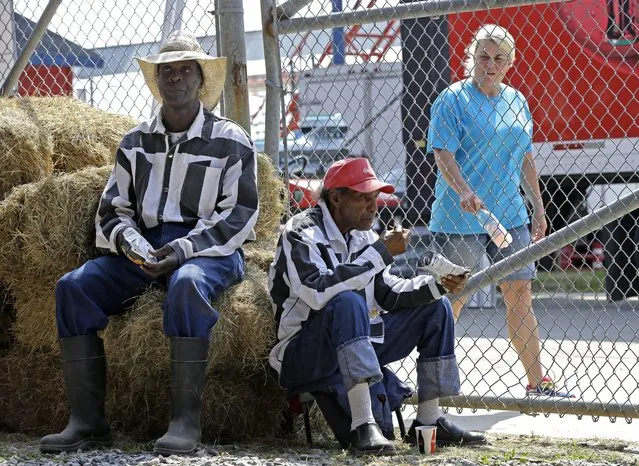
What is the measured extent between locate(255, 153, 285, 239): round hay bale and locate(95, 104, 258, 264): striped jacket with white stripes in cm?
38

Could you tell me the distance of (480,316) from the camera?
36.7 ft

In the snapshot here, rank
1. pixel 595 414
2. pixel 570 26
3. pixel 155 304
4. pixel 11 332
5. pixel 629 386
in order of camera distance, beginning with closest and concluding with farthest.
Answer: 1. pixel 155 304
2. pixel 595 414
3. pixel 11 332
4. pixel 629 386
5. pixel 570 26

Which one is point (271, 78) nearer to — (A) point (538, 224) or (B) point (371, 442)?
(A) point (538, 224)

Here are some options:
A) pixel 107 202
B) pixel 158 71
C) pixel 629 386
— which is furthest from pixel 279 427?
pixel 629 386

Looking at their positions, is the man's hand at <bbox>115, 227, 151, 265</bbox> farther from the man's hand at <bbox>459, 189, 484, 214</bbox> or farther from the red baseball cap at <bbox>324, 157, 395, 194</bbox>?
the man's hand at <bbox>459, 189, 484, 214</bbox>

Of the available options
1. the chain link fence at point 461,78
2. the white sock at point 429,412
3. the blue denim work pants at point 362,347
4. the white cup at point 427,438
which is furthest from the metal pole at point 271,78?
the white cup at point 427,438

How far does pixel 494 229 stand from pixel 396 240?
1229 millimetres

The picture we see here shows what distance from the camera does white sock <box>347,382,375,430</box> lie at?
457 cm

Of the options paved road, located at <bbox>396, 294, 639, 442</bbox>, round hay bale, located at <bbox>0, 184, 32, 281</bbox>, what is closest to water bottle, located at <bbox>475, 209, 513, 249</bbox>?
paved road, located at <bbox>396, 294, 639, 442</bbox>

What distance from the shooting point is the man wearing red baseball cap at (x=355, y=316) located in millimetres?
4586

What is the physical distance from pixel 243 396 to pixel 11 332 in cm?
127

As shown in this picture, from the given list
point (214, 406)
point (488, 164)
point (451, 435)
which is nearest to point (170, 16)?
point (488, 164)

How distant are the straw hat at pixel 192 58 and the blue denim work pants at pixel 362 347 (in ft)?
4.16

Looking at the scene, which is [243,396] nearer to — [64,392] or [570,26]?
[64,392]
